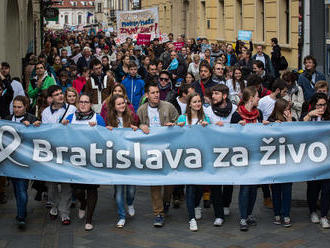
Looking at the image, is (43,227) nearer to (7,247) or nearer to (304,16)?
(7,247)

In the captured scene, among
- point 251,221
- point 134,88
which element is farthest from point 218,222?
point 134,88

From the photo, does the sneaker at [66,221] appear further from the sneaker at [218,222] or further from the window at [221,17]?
the window at [221,17]

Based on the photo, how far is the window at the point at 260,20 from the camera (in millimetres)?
27984

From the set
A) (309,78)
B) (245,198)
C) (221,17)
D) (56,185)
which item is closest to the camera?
(245,198)

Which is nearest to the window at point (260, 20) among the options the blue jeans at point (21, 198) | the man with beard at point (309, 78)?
the man with beard at point (309, 78)

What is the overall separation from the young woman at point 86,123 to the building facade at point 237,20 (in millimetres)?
15274

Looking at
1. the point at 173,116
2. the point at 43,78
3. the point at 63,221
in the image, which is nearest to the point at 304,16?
the point at 43,78

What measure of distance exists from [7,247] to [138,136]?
1.97 meters

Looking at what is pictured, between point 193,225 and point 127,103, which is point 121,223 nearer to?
point 193,225

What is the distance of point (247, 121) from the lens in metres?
9.12

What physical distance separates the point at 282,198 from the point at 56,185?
8.94 feet

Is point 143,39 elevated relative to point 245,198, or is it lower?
elevated

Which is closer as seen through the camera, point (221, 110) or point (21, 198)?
point (21, 198)

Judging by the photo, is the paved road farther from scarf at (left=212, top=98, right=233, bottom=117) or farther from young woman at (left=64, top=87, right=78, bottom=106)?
young woman at (left=64, top=87, right=78, bottom=106)
